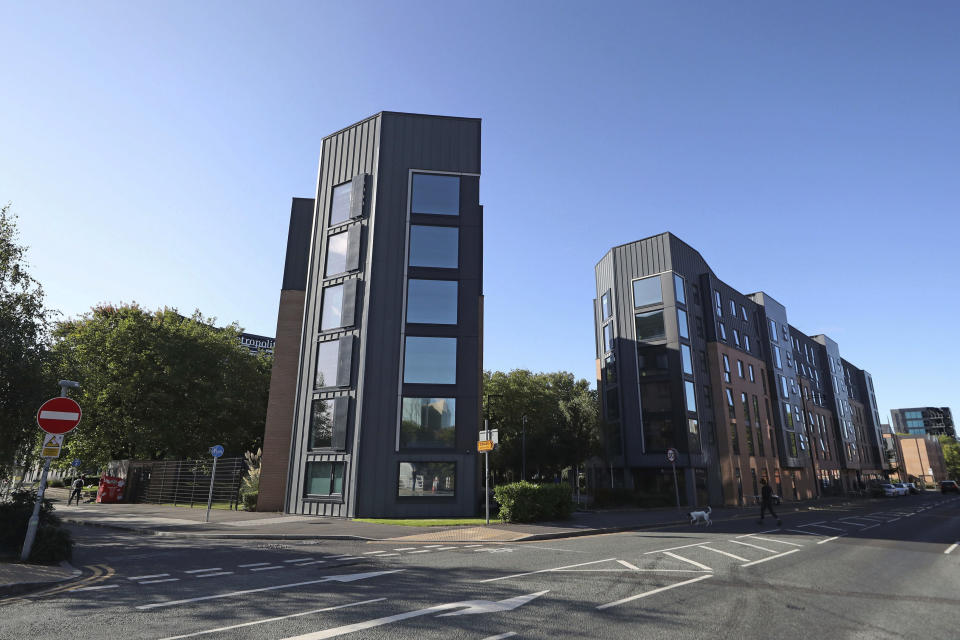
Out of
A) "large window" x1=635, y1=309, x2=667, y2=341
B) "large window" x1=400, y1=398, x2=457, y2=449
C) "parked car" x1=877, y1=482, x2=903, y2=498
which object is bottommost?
"parked car" x1=877, y1=482, x2=903, y2=498

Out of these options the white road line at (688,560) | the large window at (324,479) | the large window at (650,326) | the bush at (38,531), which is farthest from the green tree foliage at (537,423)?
the bush at (38,531)

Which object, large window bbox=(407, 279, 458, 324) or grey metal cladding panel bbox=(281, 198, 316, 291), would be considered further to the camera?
grey metal cladding panel bbox=(281, 198, 316, 291)

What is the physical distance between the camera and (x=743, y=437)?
4538 centimetres

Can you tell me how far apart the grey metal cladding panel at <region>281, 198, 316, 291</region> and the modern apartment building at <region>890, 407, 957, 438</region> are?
215 m

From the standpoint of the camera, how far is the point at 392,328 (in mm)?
26344

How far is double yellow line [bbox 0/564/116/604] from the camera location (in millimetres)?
7774

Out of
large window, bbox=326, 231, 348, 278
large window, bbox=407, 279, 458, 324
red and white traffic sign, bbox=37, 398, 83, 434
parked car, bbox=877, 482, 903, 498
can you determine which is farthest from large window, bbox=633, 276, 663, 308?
parked car, bbox=877, 482, 903, 498

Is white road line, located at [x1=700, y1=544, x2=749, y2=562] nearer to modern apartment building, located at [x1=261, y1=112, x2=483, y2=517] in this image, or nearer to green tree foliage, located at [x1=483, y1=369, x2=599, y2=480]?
modern apartment building, located at [x1=261, y1=112, x2=483, y2=517]

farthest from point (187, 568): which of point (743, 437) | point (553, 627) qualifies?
point (743, 437)

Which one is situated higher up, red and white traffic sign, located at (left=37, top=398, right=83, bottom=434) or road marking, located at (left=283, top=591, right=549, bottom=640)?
red and white traffic sign, located at (left=37, top=398, right=83, bottom=434)

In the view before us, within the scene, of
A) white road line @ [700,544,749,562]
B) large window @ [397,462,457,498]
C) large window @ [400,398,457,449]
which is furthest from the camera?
large window @ [400,398,457,449]

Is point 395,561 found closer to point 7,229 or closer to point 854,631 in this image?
point 854,631

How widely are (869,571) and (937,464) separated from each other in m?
151

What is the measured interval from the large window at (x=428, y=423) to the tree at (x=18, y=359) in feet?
44.8
